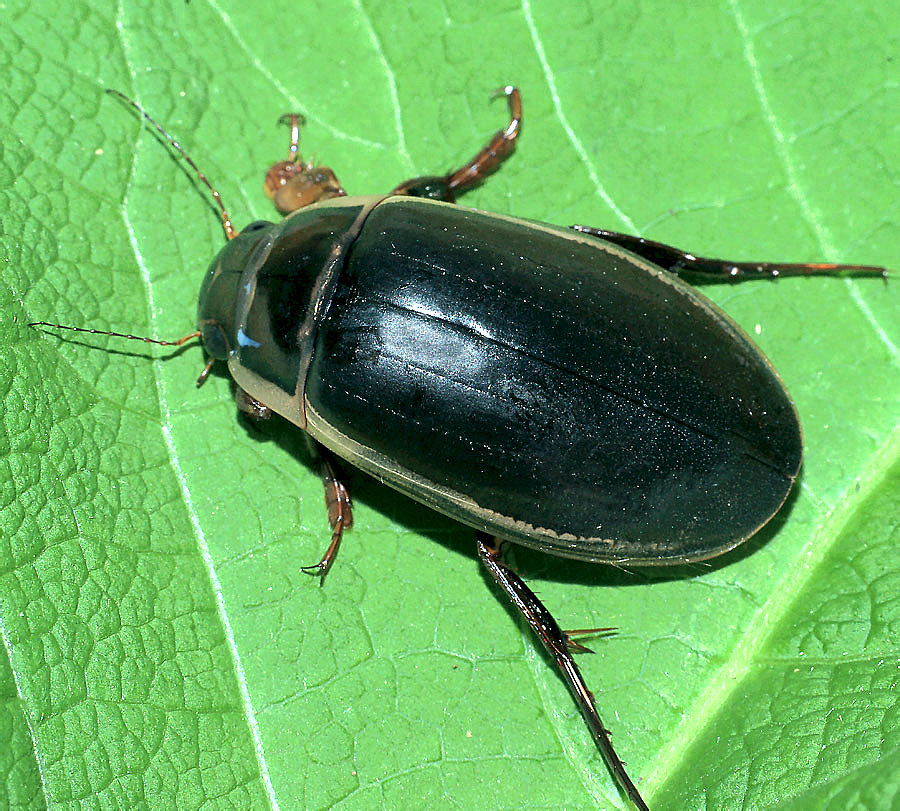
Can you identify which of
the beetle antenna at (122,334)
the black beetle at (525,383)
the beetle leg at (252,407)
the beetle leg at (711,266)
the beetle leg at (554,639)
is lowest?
the beetle leg at (554,639)

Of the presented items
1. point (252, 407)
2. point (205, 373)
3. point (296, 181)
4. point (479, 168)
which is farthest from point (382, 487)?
point (479, 168)

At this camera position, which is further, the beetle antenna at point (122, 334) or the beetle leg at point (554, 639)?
the beetle antenna at point (122, 334)

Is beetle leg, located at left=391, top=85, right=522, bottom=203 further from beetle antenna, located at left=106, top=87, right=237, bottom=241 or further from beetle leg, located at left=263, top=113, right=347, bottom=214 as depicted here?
beetle antenna, located at left=106, top=87, right=237, bottom=241

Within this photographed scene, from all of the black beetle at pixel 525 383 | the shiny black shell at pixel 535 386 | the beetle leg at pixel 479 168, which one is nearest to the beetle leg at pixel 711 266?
the black beetle at pixel 525 383

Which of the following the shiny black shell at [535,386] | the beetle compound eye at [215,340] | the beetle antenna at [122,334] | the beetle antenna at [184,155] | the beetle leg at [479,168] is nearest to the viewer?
the shiny black shell at [535,386]

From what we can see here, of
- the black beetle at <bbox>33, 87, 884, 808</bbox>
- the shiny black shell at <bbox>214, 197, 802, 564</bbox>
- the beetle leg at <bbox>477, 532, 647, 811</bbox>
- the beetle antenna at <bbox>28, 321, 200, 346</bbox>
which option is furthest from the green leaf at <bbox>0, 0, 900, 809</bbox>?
the shiny black shell at <bbox>214, 197, 802, 564</bbox>

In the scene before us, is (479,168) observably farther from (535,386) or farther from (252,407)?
(252,407)

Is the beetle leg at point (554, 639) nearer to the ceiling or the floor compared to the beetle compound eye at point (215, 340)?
nearer to the floor

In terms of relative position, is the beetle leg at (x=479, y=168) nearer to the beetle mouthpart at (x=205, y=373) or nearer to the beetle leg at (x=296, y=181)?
the beetle leg at (x=296, y=181)

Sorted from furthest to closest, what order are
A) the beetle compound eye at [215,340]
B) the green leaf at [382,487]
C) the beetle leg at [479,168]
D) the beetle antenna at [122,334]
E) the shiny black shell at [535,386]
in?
1. the beetle leg at [479,168]
2. the beetle compound eye at [215,340]
3. the beetle antenna at [122,334]
4. the green leaf at [382,487]
5. the shiny black shell at [535,386]
